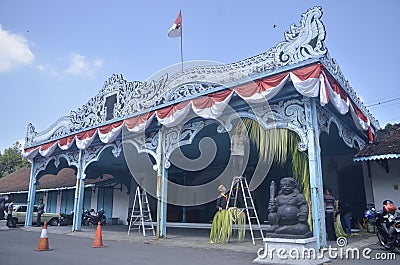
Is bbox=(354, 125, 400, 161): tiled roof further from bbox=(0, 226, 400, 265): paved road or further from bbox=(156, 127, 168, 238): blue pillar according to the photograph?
bbox=(156, 127, 168, 238): blue pillar

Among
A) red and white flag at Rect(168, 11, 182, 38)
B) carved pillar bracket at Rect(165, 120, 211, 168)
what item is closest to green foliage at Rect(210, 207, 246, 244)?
carved pillar bracket at Rect(165, 120, 211, 168)

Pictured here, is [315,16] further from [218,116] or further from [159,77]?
[159,77]

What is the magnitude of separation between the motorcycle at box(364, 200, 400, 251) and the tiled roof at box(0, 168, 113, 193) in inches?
518

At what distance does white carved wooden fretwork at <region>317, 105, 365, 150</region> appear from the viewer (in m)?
6.71

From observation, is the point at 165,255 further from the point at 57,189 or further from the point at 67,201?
the point at 67,201

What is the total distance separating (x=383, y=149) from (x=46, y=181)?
19.4 meters

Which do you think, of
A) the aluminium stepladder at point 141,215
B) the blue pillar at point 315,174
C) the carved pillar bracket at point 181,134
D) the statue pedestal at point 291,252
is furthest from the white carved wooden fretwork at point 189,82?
the statue pedestal at point 291,252

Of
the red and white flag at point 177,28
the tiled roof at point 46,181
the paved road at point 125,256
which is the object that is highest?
the red and white flag at point 177,28


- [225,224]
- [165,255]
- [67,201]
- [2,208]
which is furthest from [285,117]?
[67,201]

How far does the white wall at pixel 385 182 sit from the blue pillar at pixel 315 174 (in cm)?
465

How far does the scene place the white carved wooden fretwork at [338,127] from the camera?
6.71 meters

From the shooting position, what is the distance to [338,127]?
7.86 m

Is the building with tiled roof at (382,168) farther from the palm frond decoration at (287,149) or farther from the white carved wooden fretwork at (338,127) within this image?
the palm frond decoration at (287,149)

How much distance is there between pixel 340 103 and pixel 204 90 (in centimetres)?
303
